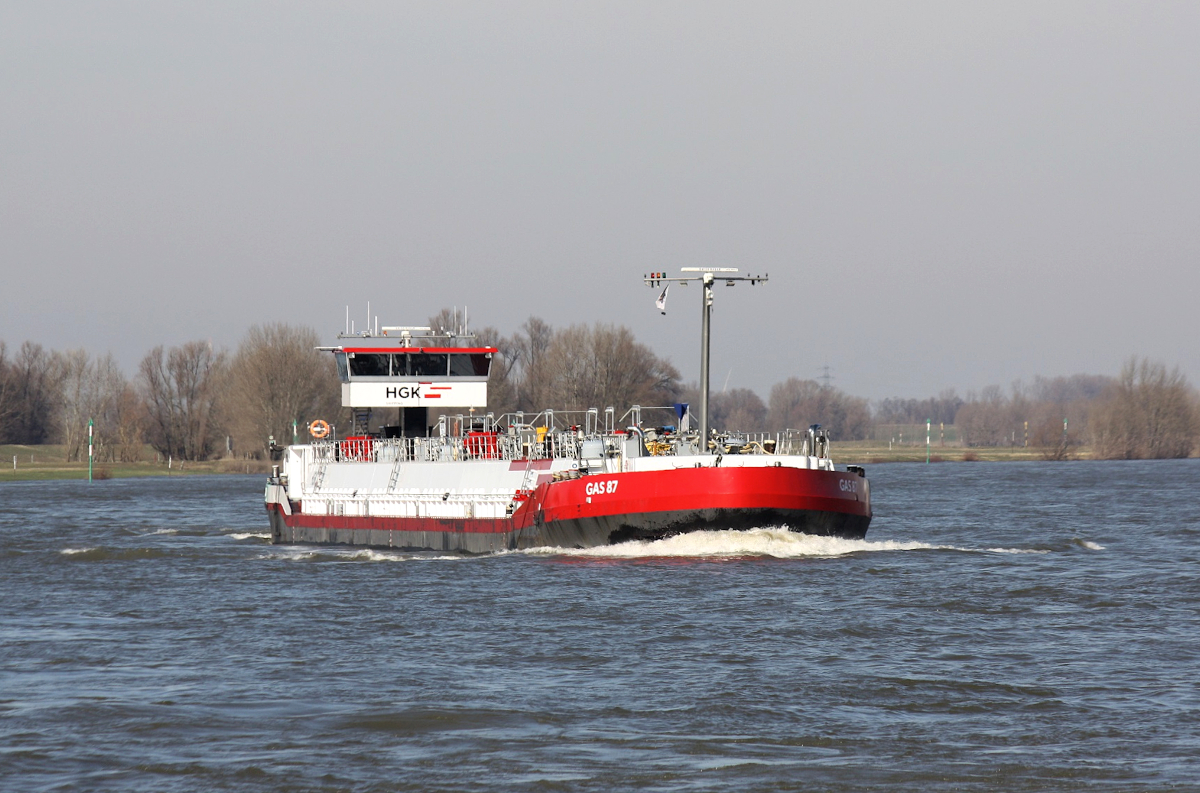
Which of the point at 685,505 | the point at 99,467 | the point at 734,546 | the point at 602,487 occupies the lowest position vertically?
the point at 734,546

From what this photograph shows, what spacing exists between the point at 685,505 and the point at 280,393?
10350 cm

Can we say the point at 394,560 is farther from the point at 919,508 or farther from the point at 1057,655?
the point at 919,508

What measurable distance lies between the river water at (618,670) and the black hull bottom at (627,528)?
451 mm

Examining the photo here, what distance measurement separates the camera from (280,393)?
13488 centimetres

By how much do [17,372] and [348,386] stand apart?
13029 cm

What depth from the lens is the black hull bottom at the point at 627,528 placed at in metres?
36.8

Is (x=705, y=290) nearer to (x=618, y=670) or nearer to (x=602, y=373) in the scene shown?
(x=618, y=670)

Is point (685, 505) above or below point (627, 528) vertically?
above

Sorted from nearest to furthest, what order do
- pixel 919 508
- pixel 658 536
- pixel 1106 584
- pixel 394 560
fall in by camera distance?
pixel 1106 584 → pixel 658 536 → pixel 394 560 → pixel 919 508

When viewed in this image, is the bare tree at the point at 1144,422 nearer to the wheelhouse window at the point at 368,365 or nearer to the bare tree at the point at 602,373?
the bare tree at the point at 602,373

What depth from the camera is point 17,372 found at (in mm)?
169250

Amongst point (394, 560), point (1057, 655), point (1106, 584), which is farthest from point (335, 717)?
point (394, 560)

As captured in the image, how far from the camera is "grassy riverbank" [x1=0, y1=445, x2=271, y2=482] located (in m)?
131

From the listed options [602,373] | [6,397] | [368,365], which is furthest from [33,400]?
[368,365]
